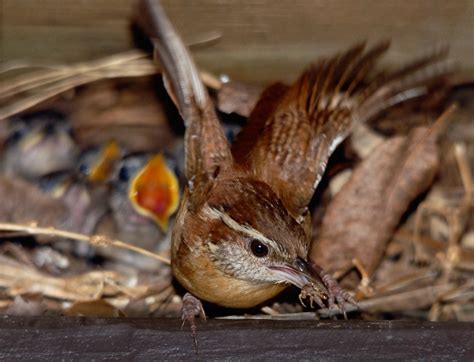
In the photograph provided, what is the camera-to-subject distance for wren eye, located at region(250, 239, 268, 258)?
11.2 feet

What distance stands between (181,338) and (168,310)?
1.10m

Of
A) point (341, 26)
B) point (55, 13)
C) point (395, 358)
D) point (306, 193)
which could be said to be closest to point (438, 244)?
point (306, 193)

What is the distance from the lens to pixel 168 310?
13.2 feet

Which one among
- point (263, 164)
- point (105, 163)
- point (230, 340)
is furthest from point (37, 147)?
point (230, 340)

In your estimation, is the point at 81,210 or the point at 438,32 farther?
the point at 81,210

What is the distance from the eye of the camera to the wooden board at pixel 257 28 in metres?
3.77

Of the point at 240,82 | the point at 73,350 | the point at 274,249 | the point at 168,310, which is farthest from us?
the point at 240,82

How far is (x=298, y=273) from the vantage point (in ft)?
11.1

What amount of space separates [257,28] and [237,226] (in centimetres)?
92

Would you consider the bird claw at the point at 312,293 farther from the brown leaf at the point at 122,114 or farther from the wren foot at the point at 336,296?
the brown leaf at the point at 122,114

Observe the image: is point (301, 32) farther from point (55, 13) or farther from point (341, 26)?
point (55, 13)

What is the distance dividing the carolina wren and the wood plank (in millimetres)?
434

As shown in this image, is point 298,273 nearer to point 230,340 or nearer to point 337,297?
point 337,297

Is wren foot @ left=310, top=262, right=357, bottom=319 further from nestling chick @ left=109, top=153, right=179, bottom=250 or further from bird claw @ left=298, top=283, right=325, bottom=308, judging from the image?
nestling chick @ left=109, top=153, right=179, bottom=250
